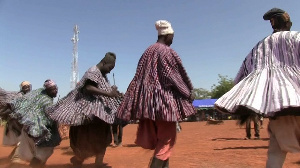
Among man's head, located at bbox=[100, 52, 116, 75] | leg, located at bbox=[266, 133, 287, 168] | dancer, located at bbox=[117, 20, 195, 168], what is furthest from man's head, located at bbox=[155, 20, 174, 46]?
leg, located at bbox=[266, 133, 287, 168]

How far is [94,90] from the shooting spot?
4199 mm

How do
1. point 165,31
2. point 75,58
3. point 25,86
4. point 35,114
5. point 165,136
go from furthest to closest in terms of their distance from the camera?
1. point 75,58
2. point 25,86
3. point 35,114
4. point 165,31
5. point 165,136

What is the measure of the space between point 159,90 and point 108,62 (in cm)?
167

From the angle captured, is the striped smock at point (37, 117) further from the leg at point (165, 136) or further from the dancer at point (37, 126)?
the leg at point (165, 136)

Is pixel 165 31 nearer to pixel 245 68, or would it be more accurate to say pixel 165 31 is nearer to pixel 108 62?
pixel 245 68

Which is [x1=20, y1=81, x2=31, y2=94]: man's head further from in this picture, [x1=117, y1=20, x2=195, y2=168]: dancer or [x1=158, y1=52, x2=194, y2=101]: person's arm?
[x1=158, y1=52, x2=194, y2=101]: person's arm

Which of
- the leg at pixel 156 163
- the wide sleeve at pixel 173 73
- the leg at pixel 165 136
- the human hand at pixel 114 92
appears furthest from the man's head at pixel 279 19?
the human hand at pixel 114 92

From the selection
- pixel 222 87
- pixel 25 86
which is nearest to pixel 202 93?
pixel 222 87

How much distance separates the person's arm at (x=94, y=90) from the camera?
417cm

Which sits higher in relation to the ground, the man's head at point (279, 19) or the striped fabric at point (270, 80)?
the man's head at point (279, 19)

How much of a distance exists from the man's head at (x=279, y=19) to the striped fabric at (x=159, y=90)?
3.44 ft

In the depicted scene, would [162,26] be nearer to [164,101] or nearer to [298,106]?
[164,101]

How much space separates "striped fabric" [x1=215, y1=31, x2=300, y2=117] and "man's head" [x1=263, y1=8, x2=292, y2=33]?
0.19 meters

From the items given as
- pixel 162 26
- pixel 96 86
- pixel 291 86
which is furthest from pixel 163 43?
pixel 291 86
